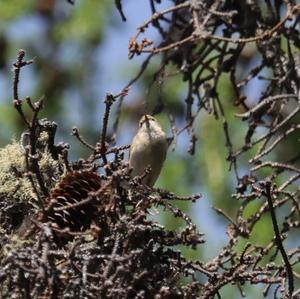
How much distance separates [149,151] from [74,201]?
66 cm

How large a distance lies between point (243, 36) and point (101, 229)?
149 cm

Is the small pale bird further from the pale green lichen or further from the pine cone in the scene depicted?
the pine cone

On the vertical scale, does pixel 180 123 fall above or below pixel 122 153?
above

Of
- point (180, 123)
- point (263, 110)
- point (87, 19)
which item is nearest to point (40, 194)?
point (263, 110)

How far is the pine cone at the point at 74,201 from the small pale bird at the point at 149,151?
0.57 metres

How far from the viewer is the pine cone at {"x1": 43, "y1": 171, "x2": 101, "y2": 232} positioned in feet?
6.89

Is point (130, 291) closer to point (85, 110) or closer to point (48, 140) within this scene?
point (48, 140)

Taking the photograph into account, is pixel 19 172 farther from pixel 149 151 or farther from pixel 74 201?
pixel 149 151

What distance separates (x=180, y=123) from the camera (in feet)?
15.7

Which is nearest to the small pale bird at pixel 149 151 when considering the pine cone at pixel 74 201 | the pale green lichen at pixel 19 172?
the pale green lichen at pixel 19 172

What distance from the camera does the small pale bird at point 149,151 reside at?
8.99 feet

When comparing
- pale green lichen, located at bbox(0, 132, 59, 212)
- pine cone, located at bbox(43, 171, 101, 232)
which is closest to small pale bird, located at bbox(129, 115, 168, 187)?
pale green lichen, located at bbox(0, 132, 59, 212)

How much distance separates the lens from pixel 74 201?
2.14 metres

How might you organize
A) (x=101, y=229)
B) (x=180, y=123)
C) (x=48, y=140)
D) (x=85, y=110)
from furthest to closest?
(x=85, y=110)
(x=180, y=123)
(x=48, y=140)
(x=101, y=229)
